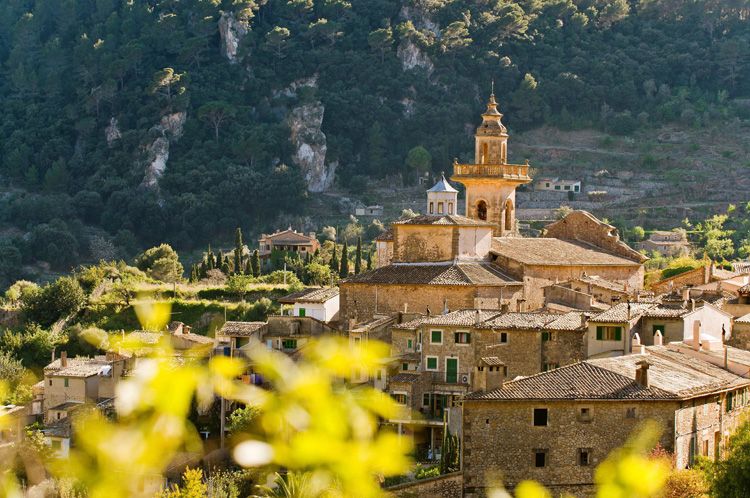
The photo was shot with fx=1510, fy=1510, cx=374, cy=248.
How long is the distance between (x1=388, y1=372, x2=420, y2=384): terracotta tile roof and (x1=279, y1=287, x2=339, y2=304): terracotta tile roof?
9.79m

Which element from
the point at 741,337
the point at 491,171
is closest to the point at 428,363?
the point at 741,337

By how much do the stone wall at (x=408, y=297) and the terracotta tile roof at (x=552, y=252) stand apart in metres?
1.92

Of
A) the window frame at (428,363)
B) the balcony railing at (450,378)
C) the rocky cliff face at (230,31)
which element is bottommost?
the balcony railing at (450,378)

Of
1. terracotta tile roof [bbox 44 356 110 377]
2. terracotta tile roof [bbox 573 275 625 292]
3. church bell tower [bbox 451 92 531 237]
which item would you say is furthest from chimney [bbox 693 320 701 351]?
terracotta tile roof [bbox 44 356 110 377]

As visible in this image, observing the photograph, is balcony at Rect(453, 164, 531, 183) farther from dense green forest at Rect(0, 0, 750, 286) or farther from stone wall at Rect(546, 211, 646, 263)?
dense green forest at Rect(0, 0, 750, 286)

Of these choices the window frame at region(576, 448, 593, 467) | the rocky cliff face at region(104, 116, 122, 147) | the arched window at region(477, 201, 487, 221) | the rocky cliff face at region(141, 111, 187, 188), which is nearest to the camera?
the window frame at region(576, 448, 593, 467)

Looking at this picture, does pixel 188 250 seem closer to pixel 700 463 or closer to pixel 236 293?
pixel 236 293

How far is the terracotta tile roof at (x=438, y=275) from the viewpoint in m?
39.7

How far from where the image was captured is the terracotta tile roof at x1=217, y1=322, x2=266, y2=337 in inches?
1594

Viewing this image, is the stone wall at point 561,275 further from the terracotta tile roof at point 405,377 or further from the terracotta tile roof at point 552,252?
the terracotta tile roof at point 405,377

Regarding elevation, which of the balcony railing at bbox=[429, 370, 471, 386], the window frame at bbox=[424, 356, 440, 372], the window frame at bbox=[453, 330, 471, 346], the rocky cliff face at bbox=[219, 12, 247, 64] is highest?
the rocky cliff face at bbox=[219, 12, 247, 64]

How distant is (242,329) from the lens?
4103cm

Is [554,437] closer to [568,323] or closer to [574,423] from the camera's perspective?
[574,423]

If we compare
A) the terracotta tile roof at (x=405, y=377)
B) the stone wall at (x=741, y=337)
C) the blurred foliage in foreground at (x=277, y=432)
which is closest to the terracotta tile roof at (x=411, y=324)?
the terracotta tile roof at (x=405, y=377)
